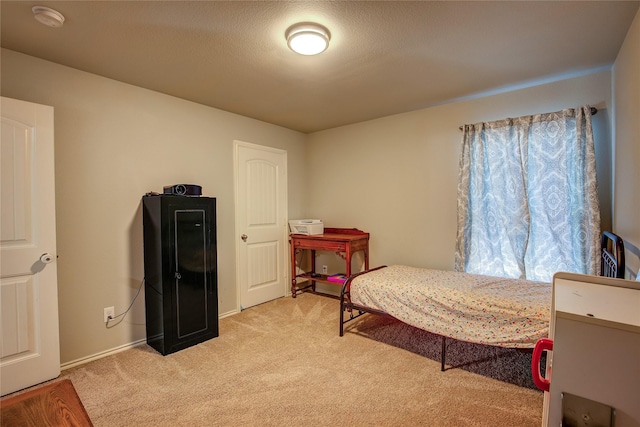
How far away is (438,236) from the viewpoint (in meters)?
3.29

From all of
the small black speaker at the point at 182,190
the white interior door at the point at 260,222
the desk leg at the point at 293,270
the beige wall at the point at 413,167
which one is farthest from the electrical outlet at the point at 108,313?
the beige wall at the point at 413,167

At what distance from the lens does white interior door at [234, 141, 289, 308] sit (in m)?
3.57

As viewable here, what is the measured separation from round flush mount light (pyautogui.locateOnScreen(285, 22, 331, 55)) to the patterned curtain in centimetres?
186

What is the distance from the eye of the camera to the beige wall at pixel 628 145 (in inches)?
67.0

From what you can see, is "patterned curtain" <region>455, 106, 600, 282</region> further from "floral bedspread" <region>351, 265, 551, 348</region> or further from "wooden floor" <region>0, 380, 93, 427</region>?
"wooden floor" <region>0, 380, 93, 427</region>

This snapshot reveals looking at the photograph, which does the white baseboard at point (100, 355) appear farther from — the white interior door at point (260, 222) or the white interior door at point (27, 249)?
the white interior door at point (260, 222)

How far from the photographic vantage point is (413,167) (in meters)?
3.47

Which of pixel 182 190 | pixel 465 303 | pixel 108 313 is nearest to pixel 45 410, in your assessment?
pixel 108 313

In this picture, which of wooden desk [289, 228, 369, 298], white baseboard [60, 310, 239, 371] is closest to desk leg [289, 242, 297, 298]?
wooden desk [289, 228, 369, 298]

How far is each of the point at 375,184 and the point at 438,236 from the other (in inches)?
39.3

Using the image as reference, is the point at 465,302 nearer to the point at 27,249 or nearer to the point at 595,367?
the point at 595,367

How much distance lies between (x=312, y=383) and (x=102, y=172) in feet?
7.69

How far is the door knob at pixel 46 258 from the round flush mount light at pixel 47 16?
145 cm

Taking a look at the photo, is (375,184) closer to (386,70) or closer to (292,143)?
(292,143)
